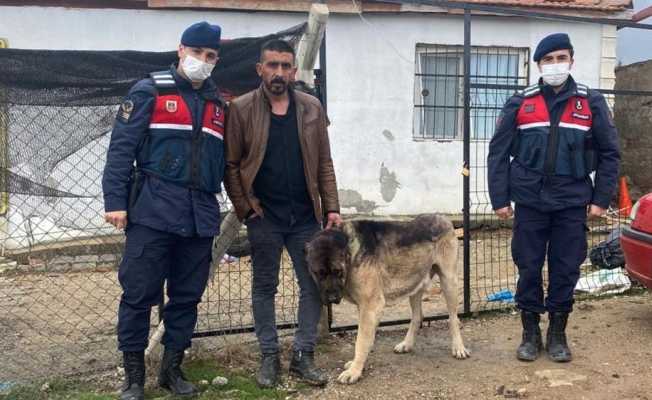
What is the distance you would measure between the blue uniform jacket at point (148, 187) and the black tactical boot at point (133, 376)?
794 millimetres

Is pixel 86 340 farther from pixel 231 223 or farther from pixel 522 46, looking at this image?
pixel 522 46

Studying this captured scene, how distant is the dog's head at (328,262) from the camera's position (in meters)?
3.74

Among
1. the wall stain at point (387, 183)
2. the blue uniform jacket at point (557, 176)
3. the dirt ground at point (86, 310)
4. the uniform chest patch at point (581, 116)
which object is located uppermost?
the uniform chest patch at point (581, 116)

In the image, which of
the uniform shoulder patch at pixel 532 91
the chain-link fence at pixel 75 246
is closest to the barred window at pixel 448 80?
the chain-link fence at pixel 75 246

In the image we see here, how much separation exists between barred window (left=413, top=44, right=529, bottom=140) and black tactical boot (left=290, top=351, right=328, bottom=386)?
20.5ft

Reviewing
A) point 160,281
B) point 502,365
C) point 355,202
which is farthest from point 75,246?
point 355,202

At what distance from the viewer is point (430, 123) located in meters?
9.77

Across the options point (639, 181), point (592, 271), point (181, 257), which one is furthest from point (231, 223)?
point (639, 181)

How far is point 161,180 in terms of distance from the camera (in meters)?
3.44

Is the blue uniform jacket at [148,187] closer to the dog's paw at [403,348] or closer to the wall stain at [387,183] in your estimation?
the dog's paw at [403,348]

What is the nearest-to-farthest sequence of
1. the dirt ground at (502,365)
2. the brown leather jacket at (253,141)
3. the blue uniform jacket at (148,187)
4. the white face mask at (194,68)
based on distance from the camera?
the blue uniform jacket at (148,187), the white face mask at (194,68), the brown leather jacket at (253,141), the dirt ground at (502,365)

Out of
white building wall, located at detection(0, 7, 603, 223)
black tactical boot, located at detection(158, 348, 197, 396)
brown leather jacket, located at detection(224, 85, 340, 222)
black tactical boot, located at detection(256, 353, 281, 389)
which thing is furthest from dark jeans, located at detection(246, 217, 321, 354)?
white building wall, located at detection(0, 7, 603, 223)

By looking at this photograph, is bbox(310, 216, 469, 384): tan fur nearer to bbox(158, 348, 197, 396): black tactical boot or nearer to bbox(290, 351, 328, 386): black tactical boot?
bbox(290, 351, 328, 386): black tactical boot

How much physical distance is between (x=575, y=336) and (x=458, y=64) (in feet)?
19.5
